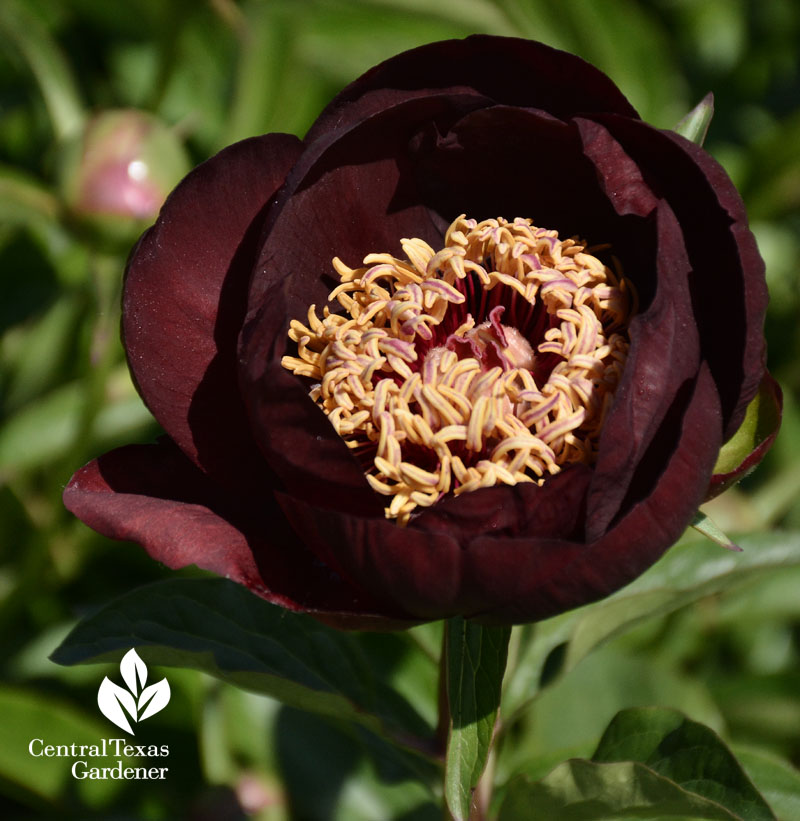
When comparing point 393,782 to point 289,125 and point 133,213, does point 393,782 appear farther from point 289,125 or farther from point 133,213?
point 289,125

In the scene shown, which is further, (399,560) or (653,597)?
(653,597)

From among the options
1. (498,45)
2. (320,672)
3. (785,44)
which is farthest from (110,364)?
(785,44)

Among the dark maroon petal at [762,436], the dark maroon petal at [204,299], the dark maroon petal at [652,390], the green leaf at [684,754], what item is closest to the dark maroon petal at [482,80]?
the dark maroon petal at [204,299]

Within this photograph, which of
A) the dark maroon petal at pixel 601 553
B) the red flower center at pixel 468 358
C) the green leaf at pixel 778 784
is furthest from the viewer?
the green leaf at pixel 778 784

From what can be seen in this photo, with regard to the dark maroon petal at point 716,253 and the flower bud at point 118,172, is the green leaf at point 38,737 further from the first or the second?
the dark maroon petal at point 716,253

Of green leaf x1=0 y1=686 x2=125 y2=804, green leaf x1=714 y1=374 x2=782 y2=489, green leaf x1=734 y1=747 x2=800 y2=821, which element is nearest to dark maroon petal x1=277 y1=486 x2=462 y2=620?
green leaf x1=714 y1=374 x2=782 y2=489

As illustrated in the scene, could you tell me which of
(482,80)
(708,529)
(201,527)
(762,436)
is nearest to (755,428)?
(762,436)

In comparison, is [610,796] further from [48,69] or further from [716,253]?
[48,69]
